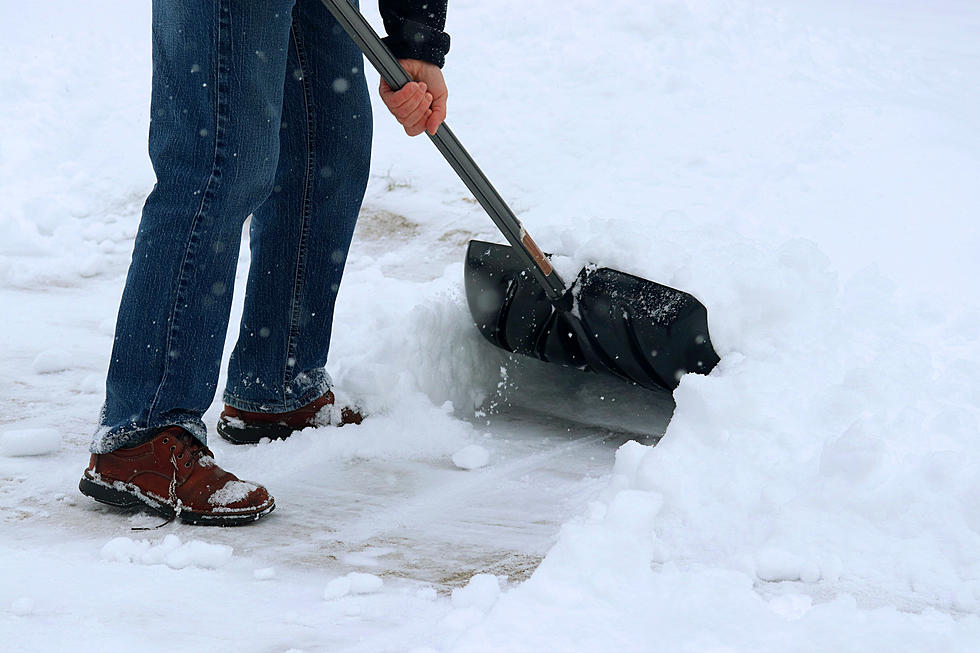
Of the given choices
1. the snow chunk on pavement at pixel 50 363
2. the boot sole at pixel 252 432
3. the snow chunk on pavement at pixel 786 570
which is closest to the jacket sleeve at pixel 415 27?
the boot sole at pixel 252 432

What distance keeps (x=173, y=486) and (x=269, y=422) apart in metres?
0.51

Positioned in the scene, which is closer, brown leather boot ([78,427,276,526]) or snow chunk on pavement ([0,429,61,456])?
brown leather boot ([78,427,276,526])

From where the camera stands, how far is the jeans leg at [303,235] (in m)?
2.13

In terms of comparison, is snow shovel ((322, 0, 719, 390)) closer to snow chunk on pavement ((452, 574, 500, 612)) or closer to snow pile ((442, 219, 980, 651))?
snow pile ((442, 219, 980, 651))

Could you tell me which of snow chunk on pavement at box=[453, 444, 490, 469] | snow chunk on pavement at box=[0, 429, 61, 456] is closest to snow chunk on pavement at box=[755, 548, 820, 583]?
snow chunk on pavement at box=[453, 444, 490, 469]

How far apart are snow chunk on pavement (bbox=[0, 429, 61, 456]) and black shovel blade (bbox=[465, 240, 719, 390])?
106cm

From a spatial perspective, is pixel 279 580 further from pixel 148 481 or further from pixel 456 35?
pixel 456 35

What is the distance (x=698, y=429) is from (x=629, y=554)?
49 cm

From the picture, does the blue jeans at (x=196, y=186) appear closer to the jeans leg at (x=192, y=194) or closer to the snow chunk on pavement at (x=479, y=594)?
the jeans leg at (x=192, y=194)

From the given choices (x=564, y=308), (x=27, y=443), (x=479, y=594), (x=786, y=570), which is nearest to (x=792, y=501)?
(x=786, y=570)

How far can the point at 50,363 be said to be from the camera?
264 cm

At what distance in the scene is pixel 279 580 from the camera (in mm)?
1490

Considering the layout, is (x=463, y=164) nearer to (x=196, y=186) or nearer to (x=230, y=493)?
(x=196, y=186)

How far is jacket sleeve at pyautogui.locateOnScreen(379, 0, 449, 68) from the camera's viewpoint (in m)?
2.00
